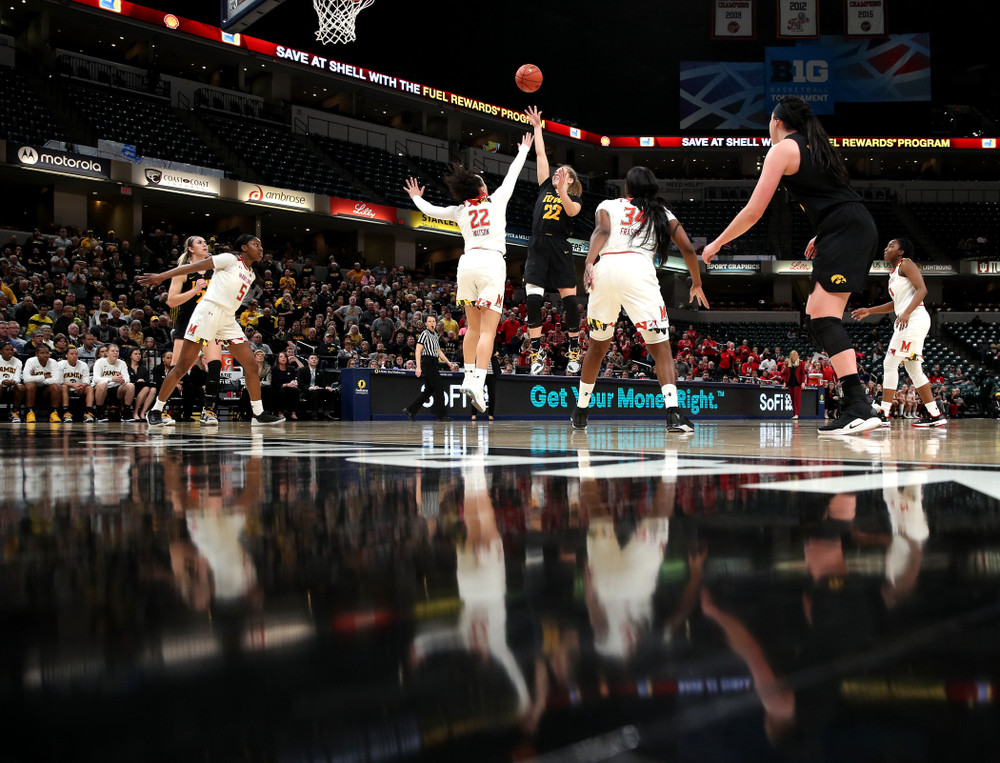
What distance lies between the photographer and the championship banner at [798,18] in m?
33.3

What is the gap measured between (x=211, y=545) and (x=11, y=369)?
9.95 metres

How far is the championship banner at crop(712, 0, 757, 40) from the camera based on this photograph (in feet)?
107

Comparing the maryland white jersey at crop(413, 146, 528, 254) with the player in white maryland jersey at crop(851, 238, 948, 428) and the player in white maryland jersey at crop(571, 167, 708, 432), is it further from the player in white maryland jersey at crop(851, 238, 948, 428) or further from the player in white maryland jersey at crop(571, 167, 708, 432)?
the player in white maryland jersey at crop(851, 238, 948, 428)

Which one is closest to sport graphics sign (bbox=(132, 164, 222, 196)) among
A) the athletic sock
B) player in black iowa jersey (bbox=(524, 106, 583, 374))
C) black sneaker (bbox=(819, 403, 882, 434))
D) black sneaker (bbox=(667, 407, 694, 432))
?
player in black iowa jersey (bbox=(524, 106, 583, 374))

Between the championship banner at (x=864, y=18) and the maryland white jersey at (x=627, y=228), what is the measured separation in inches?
1369

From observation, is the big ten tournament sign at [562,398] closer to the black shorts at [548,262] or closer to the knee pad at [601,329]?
the black shorts at [548,262]

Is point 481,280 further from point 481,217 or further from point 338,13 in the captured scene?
point 338,13

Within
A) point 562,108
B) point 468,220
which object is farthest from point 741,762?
point 562,108

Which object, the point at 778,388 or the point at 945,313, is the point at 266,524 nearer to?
the point at 778,388

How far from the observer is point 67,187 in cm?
1983

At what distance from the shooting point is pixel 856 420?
4.19 metres

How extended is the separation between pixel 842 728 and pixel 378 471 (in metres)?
1.78

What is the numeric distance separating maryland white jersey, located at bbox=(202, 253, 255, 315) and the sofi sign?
17.2 m

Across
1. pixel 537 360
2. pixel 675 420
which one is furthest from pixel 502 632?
pixel 537 360
